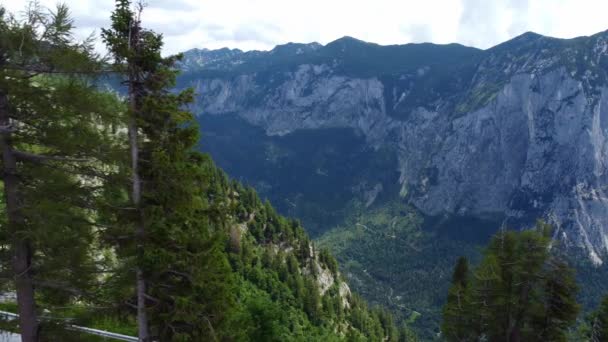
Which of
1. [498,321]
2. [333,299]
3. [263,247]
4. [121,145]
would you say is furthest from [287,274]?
[121,145]

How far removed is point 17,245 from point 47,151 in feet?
8.05

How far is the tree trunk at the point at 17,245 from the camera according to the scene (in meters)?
10.3

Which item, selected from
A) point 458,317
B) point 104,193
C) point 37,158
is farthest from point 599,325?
point 37,158

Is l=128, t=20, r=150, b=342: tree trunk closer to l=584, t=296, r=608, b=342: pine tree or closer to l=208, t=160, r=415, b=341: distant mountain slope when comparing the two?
l=208, t=160, r=415, b=341: distant mountain slope

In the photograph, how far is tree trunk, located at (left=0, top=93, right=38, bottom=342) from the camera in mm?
10348

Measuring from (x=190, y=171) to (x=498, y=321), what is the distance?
91.5 feet

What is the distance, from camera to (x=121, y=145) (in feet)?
39.4

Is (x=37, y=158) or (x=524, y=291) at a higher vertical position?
(x=37, y=158)

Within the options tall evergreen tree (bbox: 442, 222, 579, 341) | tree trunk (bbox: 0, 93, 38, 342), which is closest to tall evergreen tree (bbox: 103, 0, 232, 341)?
tree trunk (bbox: 0, 93, 38, 342)

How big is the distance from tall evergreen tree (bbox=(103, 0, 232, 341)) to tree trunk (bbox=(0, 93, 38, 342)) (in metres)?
2.25

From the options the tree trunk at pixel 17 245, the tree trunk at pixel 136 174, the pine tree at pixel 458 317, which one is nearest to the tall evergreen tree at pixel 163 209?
the tree trunk at pixel 136 174

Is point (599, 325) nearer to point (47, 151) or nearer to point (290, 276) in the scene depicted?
point (47, 151)

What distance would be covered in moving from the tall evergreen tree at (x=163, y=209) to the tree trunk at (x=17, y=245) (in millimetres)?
2246

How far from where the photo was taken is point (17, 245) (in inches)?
424
